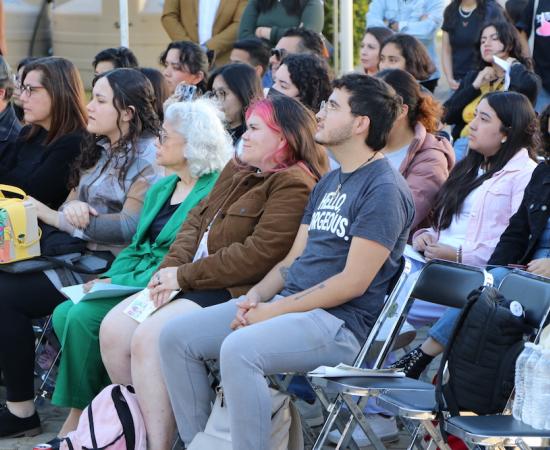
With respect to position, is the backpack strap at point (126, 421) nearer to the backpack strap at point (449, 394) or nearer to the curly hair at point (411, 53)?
the backpack strap at point (449, 394)

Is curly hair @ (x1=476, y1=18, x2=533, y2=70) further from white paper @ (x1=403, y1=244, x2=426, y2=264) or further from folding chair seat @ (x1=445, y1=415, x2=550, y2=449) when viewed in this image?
folding chair seat @ (x1=445, y1=415, x2=550, y2=449)

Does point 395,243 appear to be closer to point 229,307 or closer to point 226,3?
point 229,307

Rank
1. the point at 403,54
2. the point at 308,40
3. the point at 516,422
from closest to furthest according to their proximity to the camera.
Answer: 1. the point at 516,422
2. the point at 403,54
3. the point at 308,40

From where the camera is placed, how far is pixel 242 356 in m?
4.05

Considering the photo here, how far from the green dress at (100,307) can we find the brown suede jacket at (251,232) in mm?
386

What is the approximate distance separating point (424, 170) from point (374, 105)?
110cm

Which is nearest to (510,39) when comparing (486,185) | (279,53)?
(279,53)

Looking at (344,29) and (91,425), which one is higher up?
(344,29)

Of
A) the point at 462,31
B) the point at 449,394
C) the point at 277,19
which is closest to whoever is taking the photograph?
the point at 449,394

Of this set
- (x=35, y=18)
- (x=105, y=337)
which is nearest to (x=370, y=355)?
(x=105, y=337)

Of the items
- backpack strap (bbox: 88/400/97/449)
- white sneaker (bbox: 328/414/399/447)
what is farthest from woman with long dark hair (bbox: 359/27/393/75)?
backpack strap (bbox: 88/400/97/449)

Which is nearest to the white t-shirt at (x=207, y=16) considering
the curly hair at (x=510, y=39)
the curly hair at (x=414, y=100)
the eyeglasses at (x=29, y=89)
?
the curly hair at (x=510, y=39)

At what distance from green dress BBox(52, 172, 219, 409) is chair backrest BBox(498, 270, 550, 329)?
1.80 metres

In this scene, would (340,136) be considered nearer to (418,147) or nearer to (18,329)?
(418,147)
